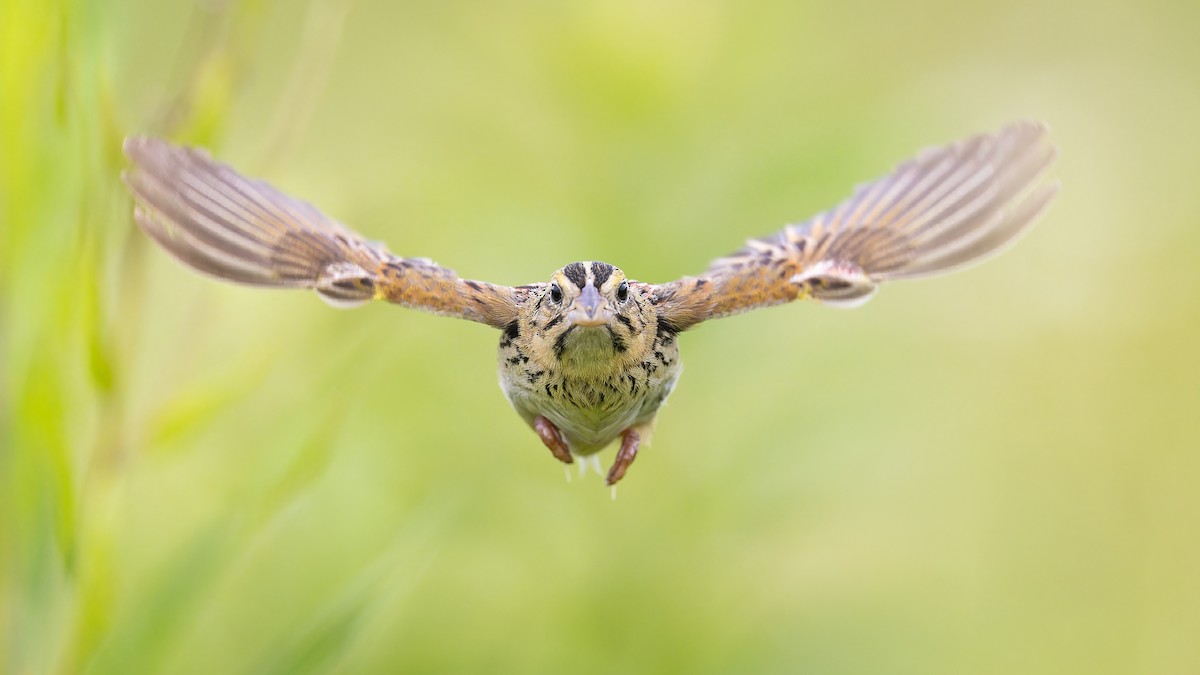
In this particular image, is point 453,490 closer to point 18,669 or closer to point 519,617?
point 519,617

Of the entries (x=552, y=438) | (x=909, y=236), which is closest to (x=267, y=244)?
(x=552, y=438)

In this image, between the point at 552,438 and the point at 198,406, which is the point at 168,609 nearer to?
the point at 198,406

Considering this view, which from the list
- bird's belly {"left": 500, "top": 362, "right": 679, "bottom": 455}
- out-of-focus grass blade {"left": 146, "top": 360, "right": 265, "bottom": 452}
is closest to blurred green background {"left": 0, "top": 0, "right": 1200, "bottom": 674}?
out-of-focus grass blade {"left": 146, "top": 360, "right": 265, "bottom": 452}

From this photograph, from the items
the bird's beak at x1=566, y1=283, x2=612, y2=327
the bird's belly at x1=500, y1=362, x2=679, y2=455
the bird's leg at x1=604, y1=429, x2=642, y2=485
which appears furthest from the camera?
the bird's belly at x1=500, y1=362, x2=679, y2=455

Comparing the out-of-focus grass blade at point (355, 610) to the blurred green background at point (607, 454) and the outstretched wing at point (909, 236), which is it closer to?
the blurred green background at point (607, 454)

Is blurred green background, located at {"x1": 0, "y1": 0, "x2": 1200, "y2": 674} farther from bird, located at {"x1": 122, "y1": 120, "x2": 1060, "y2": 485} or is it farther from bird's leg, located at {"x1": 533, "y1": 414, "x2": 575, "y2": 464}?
bird's leg, located at {"x1": 533, "y1": 414, "x2": 575, "y2": 464}

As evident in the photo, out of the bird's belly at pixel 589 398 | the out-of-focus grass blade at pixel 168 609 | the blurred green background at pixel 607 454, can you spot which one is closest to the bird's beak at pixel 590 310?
the bird's belly at pixel 589 398

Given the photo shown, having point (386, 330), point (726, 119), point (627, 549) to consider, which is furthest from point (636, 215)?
point (386, 330)
